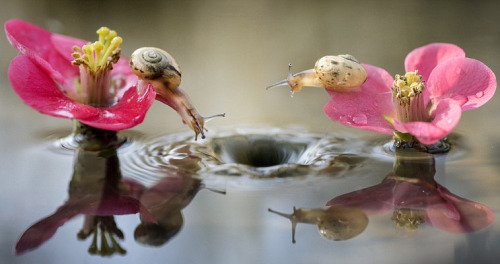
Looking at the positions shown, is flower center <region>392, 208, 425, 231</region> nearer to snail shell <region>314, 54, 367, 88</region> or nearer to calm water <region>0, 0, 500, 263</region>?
calm water <region>0, 0, 500, 263</region>

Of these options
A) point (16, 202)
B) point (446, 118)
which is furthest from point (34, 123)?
point (446, 118)

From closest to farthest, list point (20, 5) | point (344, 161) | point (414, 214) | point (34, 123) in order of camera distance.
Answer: point (414, 214) → point (344, 161) → point (34, 123) → point (20, 5)

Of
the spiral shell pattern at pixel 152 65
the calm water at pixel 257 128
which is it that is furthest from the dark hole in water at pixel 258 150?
the spiral shell pattern at pixel 152 65

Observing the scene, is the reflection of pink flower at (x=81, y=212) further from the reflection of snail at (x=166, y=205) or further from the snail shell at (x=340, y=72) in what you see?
the snail shell at (x=340, y=72)

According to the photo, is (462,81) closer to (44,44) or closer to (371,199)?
(371,199)

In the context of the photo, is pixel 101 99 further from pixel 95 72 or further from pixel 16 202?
pixel 16 202

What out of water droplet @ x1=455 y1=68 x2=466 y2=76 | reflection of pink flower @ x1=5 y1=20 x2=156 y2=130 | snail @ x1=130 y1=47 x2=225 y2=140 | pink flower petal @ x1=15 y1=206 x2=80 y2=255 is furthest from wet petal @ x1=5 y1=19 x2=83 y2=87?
water droplet @ x1=455 y1=68 x2=466 y2=76

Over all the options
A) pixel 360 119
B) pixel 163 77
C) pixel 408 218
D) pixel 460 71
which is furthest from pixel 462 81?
pixel 163 77
